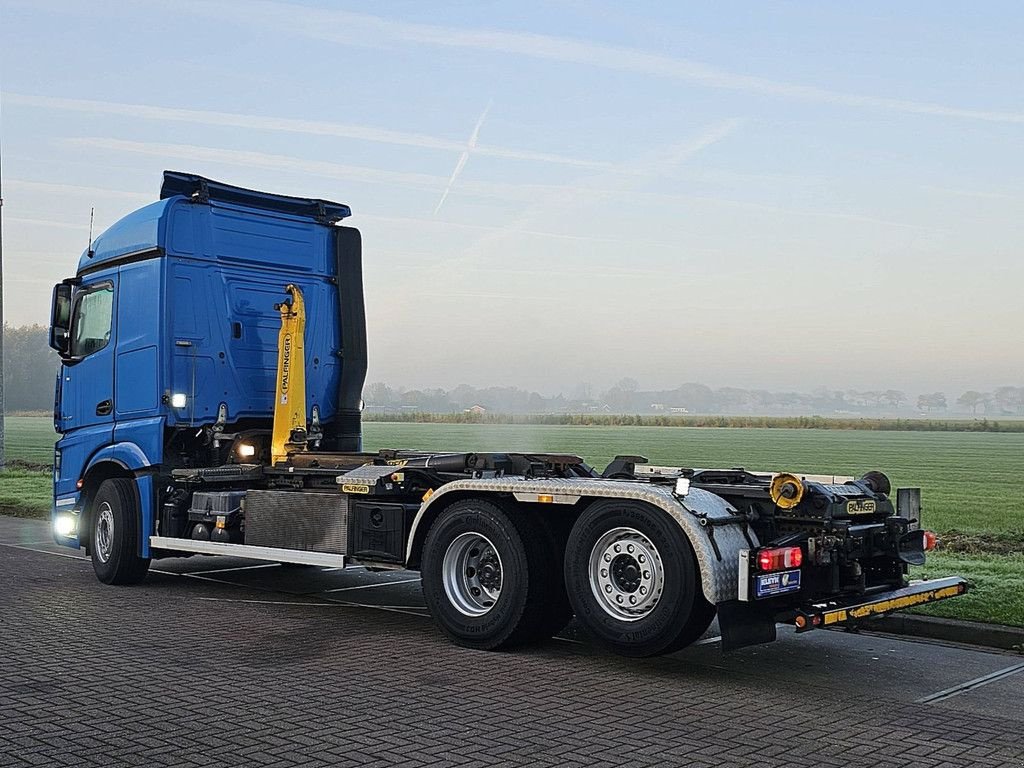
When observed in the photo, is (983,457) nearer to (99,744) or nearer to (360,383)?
(360,383)

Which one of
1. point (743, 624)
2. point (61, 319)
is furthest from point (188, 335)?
point (743, 624)

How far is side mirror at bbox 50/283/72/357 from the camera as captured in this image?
12742 mm

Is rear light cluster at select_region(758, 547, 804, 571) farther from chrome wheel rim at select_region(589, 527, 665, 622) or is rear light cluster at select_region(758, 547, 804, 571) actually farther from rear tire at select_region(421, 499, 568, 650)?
rear tire at select_region(421, 499, 568, 650)

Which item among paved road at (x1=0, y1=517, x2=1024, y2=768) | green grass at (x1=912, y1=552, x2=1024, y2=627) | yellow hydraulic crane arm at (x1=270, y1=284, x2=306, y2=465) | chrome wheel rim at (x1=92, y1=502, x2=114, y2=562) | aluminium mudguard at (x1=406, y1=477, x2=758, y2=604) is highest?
yellow hydraulic crane arm at (x1=270, y1=284, x2=306, y2=465)

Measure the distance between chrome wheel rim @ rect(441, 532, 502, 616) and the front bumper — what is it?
7.38ft

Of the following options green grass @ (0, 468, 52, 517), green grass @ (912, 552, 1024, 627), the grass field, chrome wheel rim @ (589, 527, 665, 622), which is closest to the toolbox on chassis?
chrome wheel rim @ (589, 527, 665, 622)

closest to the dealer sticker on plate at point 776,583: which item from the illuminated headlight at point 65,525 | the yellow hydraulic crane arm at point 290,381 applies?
the yellow hydraulic crane arm at point 290,381

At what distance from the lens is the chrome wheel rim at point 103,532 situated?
11977 millimetres

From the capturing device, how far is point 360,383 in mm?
13203

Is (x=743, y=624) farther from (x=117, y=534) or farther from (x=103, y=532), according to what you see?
(x=103, y=532)

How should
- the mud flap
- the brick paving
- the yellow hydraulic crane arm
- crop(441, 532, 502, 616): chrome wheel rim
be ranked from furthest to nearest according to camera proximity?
the yellow hydraulic crane arm → crop(441, 532, 502, 616): chrome wheel rim → the mud flap → the brick paving

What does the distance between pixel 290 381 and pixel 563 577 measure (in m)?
4.65

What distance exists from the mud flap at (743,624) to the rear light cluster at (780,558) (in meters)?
0.32

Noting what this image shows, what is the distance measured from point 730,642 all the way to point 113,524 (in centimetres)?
688
